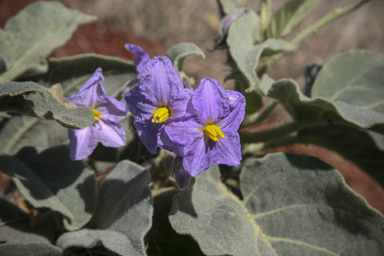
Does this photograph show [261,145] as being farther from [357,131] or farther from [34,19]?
[34,19]

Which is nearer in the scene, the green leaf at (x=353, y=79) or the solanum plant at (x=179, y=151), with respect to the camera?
the solanum plant at (x=179, y=151)

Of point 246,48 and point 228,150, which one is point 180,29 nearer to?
point 246,48

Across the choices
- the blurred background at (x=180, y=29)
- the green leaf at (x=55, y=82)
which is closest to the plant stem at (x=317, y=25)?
the green leaf at (x=55, y=82)

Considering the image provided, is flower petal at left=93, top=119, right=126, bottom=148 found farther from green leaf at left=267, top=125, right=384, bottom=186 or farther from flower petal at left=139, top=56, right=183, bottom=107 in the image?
green leaf at left=267, top=125, right=384, bottom=186

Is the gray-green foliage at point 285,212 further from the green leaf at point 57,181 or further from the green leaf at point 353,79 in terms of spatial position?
the green leaf at point 353,79

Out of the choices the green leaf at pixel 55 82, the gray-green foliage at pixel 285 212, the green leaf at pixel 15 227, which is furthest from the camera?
the green leaf at pixel 55 82

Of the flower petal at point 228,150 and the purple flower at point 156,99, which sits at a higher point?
the purple flower at point 156,99

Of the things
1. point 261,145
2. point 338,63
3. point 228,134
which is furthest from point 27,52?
point 338,63

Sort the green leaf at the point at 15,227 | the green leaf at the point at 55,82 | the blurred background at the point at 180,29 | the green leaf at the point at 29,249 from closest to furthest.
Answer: the green leaf at the point at 29,249, the green leaf at the point at 15,227, the green leaf at the point at 55,82, the blurred background at the point at 180,29
